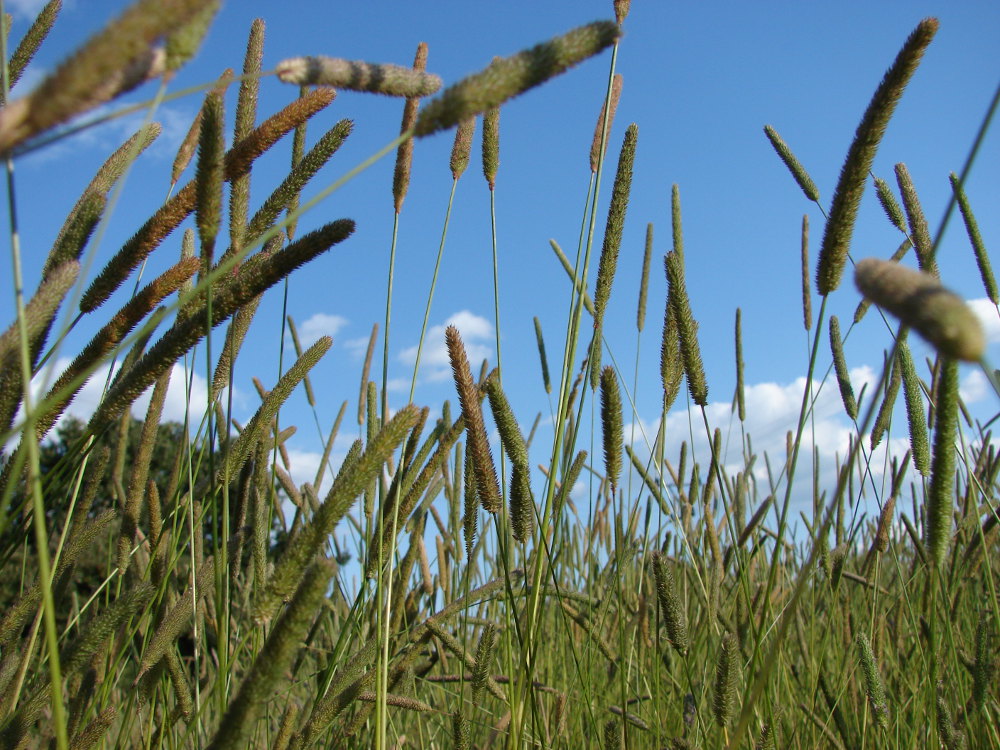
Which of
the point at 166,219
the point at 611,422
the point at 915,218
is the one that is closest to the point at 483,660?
the point at 611,422

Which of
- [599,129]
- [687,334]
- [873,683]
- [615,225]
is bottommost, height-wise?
[873,683]

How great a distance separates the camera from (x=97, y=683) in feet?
4.95

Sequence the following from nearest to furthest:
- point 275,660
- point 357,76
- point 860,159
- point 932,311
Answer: point 932,311, point 275,660, point 357,76, point 860,159

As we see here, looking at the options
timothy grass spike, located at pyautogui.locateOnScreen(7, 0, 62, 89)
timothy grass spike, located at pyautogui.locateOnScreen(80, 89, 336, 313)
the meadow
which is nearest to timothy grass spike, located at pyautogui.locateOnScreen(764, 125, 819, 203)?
the meadow

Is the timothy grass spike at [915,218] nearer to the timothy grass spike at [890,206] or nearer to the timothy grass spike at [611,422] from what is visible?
the timothy grass spike at [890,206]

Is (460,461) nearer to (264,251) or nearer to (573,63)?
(264,251)

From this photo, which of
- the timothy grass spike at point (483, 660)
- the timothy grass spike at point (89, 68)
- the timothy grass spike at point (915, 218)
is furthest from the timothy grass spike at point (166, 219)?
the timothy grass spike at point (915, 218)

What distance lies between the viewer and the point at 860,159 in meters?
1.15

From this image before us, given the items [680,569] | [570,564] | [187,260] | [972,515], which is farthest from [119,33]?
[570,564]

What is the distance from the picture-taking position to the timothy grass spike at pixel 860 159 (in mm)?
1093

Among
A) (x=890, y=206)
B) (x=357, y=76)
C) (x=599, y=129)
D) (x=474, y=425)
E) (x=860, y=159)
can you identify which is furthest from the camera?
(x=890, y=206)

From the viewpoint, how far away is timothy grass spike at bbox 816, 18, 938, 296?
1.09 meters

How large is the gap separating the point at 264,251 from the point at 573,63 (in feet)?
2.50

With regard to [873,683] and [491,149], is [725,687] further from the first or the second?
[491,149]
